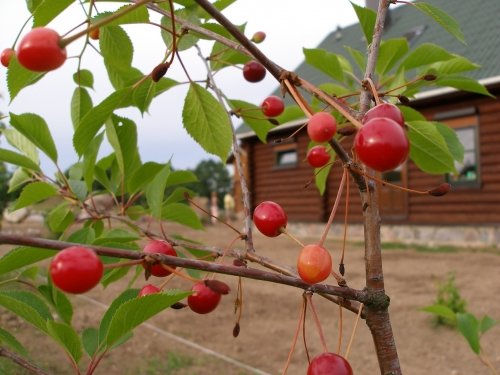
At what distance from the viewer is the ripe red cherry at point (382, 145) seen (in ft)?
1.43

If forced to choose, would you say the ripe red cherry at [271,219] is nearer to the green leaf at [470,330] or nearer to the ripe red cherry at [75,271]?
the ripe red cherry at [75,271]

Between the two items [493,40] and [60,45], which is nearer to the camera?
[60,45]

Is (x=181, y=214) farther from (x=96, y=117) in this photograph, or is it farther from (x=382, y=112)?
(x=382, y=112)

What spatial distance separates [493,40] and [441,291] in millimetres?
7719

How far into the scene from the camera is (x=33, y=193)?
1.26 metres

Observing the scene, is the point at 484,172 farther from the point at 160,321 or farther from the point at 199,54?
the point at 199,54

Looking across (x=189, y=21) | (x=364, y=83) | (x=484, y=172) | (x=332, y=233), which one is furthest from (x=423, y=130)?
(x=332, y=233)

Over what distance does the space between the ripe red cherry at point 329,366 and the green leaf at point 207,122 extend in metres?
0.45

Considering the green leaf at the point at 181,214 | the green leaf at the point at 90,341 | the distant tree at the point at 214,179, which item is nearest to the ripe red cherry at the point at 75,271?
the green leaf at the point at 90,341

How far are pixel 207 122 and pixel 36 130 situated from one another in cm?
45

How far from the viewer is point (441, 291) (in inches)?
219

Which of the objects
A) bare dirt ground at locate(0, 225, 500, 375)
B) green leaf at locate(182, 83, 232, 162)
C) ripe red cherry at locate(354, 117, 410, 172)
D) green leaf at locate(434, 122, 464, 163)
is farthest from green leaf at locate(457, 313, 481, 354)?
bare dirt ground at locate(0, 225, 500, 375)

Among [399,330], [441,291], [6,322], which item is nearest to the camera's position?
[6,322]

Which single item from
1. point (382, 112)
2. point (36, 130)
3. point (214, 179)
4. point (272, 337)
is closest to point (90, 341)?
point (36, 130)
